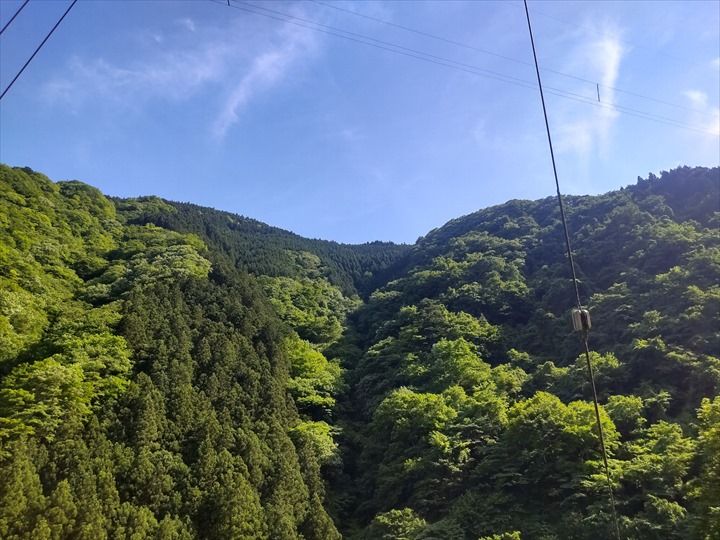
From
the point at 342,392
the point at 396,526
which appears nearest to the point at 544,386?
the point at 396,526

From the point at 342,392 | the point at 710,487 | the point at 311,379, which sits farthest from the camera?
the point at 342,392

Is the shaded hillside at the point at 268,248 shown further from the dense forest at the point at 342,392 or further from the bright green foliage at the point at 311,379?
the bright green foliage at the point at 311,379

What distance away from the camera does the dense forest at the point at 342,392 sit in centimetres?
2138

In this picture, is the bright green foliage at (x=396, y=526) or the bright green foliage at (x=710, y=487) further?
the bright green foliage at (x=396, y=526)

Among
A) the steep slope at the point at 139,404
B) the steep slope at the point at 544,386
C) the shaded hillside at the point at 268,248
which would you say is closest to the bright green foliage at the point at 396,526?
the steep slope at the point at 544,386

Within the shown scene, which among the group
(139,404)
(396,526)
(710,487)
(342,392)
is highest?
(342,392)

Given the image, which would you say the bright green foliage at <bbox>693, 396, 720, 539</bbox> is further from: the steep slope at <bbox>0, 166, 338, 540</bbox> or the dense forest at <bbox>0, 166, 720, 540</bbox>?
the steep slope at <bbox>0, 166, 338, 540</bbox>

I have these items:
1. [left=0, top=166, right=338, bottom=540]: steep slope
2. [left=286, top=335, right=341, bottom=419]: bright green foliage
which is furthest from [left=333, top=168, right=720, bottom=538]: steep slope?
[left=0, top=166, right=338, bottom=540]: steep slope

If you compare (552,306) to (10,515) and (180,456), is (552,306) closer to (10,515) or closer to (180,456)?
(180,456)

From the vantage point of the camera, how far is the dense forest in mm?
21375

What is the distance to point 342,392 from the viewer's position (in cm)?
3812

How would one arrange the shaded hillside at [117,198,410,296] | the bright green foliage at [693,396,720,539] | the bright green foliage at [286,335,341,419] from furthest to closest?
1. the shaded hillside at [117,198,410,296]
2. the bright green foliage at [286,335,341,419]
3. the bright green foliage at [693,396,720,539]

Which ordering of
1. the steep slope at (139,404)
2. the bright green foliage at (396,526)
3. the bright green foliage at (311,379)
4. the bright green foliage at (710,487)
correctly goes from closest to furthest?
the bright green foliage at (710,487)
the steep slope at (139,404)
the bright green foliage at (396,526)
the bright green foliage at (311,379)

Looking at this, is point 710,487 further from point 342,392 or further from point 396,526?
point 342,392
